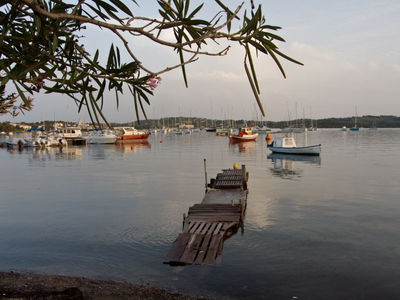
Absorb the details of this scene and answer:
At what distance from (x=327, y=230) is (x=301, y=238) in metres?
1.76

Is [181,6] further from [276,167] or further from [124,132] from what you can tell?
[124,132]

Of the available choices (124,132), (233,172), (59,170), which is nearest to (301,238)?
(233,172)

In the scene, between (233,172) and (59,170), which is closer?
(233,172)

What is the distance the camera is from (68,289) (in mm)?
8523

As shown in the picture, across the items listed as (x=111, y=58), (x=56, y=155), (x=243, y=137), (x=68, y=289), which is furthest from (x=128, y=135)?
(x=111, y=58)

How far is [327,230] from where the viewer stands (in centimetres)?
1525

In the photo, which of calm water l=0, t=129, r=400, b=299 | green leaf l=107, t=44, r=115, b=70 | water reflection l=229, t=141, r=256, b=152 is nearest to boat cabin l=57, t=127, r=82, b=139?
water reflection l=229, t=141, r=256, b=152

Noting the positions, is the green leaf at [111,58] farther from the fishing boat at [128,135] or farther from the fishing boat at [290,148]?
the fishing boat at [128,135]

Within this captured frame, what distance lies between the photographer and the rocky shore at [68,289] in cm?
838

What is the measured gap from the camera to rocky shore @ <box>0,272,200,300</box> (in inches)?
330

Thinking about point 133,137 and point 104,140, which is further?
point 133,137

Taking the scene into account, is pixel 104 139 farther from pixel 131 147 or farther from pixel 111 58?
pixel 111 58

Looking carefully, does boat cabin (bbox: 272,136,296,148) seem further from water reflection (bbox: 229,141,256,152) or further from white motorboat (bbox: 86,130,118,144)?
→ white motorboat (bbox: 86,130,118,144)

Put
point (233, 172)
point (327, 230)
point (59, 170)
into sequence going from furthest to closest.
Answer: point (59, 170)
point (233, 172)
point (327, 230)
